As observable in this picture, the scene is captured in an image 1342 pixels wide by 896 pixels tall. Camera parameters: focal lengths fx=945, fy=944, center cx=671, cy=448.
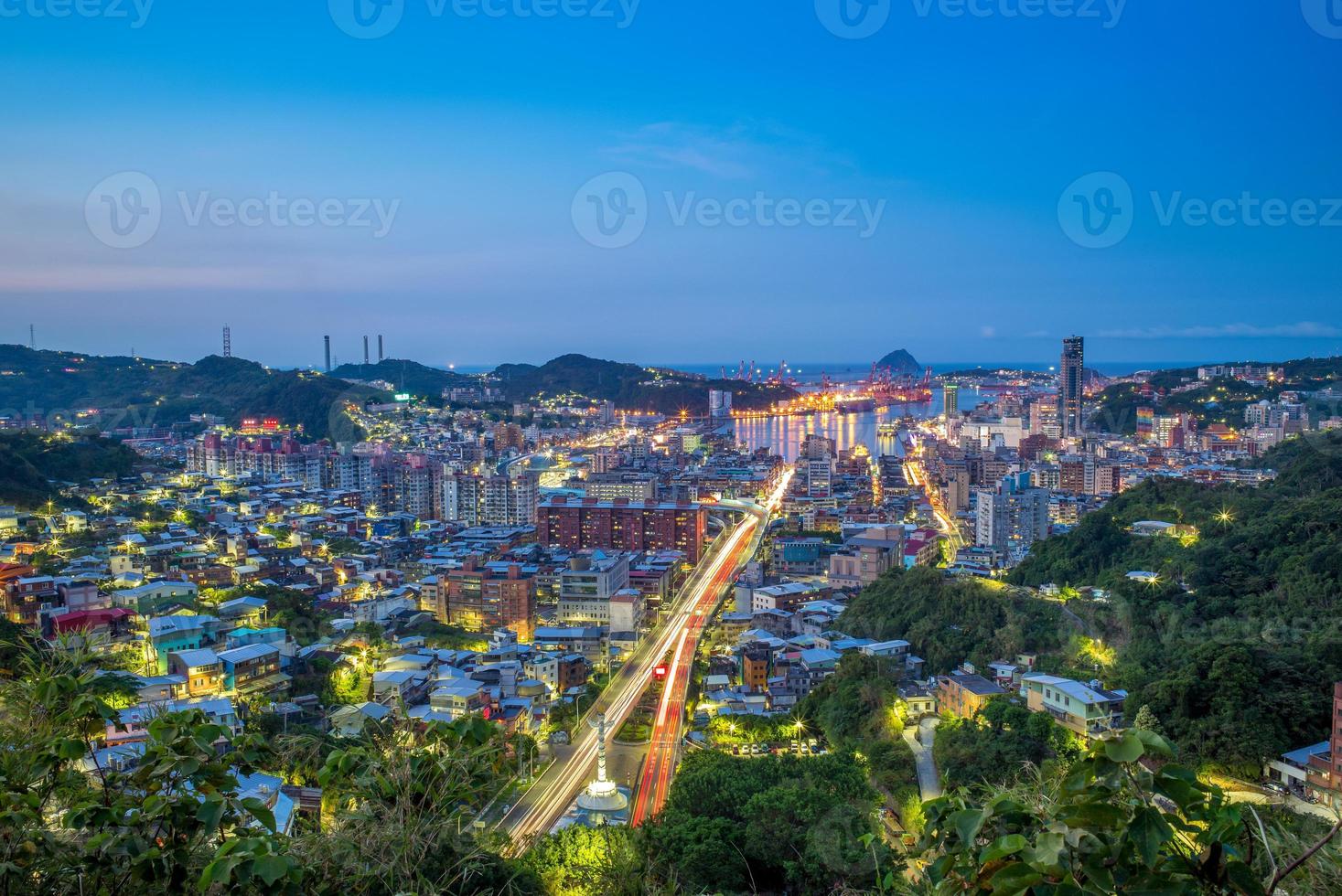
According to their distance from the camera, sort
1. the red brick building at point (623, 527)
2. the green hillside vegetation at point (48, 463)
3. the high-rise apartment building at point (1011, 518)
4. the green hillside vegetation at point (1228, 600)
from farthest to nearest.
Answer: the red brick building at point (623, 527)
the high-rise apartment building at point (1011, 518)
the green hillside vegetation at point (48, 463)
the green hillside vegetation at point (1228, 600)

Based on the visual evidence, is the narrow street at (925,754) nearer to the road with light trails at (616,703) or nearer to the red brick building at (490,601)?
the road with light trails at (616,703)

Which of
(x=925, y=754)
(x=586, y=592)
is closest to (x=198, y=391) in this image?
(x=586, y=592)

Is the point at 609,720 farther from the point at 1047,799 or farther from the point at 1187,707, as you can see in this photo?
the point at 1047,799

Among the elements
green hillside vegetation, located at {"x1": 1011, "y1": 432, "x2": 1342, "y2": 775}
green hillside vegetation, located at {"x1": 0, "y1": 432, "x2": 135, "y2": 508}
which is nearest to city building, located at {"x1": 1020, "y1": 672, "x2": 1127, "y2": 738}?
green hillside vegetation, located at {"x1": 1011, "y1": 432, "x2": 1342, "y2": 775}

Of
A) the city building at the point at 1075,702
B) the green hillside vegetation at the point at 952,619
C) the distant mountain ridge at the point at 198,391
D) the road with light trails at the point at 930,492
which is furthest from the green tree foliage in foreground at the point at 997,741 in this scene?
the distant mountain ridge at the point at 198,391

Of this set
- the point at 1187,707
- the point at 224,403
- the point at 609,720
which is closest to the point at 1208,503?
the point at 1187,707

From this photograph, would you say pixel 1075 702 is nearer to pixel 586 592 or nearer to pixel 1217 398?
pixel 586 592

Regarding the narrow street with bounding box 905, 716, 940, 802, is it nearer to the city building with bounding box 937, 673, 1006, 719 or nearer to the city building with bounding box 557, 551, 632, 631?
the city building with bounding box 937, 673, 1006, 719
